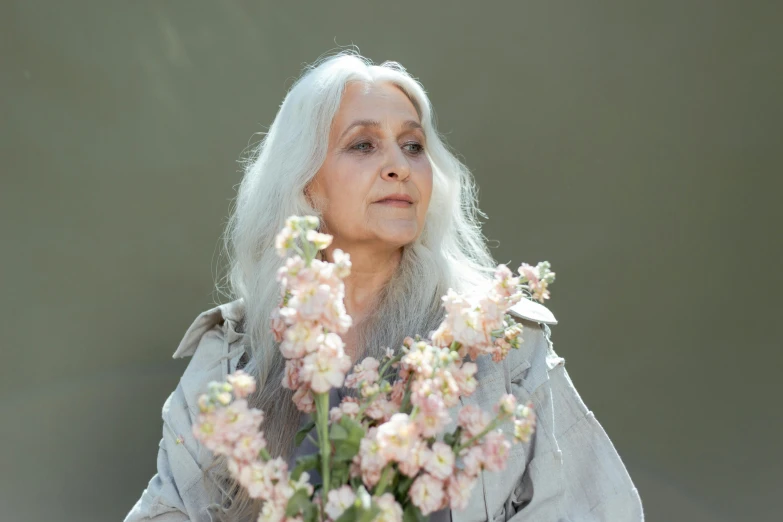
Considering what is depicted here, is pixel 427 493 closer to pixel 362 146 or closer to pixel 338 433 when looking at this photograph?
pixel 338 433

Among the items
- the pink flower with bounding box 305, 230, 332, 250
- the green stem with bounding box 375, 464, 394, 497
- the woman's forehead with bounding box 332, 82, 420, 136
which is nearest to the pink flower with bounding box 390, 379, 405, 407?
the green stem with bounding box 375, 464, 394, 497

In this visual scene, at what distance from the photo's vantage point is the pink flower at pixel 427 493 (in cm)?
100

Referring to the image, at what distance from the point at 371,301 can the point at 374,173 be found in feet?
0.99

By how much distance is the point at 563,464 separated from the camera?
5.73 ft

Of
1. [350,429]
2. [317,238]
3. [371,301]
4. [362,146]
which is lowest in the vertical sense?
[350,429]

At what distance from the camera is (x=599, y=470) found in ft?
5.66

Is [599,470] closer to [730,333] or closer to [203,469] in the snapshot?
[203,469]

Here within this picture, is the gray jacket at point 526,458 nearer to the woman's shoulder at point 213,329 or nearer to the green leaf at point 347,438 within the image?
the woman's shoulder at point 213,329

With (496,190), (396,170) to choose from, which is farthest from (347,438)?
(496,190)

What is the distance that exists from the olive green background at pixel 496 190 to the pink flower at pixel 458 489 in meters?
1.54

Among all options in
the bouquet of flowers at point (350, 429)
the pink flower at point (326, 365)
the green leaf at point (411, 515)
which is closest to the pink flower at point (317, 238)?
the bouquet of flowers at point (350, 429)

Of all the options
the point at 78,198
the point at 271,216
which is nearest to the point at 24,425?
the point at 78,198

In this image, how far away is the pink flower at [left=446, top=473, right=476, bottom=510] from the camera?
100 centimetres

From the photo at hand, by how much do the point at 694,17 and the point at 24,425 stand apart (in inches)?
83.6
